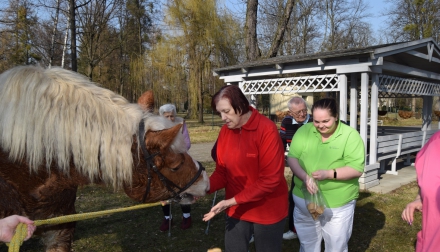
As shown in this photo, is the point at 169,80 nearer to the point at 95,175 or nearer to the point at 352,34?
the point at 352,34

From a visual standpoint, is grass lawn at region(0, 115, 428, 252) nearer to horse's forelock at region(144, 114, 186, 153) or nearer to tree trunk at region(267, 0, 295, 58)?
horse's forelock at region(144, 114, 186, 153)

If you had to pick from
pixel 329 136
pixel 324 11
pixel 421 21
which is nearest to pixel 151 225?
pixel 329 136

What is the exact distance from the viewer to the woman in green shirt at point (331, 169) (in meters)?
2.74

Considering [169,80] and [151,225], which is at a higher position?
[169,80]

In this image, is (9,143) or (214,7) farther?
(214,7)

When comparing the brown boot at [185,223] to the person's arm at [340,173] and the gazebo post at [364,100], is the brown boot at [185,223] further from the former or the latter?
the gazebo post at [364,100]

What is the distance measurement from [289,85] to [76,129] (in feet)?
23.7

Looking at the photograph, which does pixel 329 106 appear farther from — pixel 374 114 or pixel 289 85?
pixel 289 85

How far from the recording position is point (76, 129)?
178 cm

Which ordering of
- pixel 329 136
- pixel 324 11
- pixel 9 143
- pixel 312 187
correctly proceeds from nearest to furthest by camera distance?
1. pixel 9 143
2. pixel 312 187
3. pixel 329 136
4. pixel 324 11

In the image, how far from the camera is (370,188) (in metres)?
6.96

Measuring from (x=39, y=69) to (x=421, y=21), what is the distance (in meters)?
29.3

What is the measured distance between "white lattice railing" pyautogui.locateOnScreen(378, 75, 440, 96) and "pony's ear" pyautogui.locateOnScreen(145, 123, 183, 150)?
264 inches

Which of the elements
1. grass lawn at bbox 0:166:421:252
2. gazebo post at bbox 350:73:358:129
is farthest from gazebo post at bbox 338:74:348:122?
grass lawn at bbox 0:166:421:252
